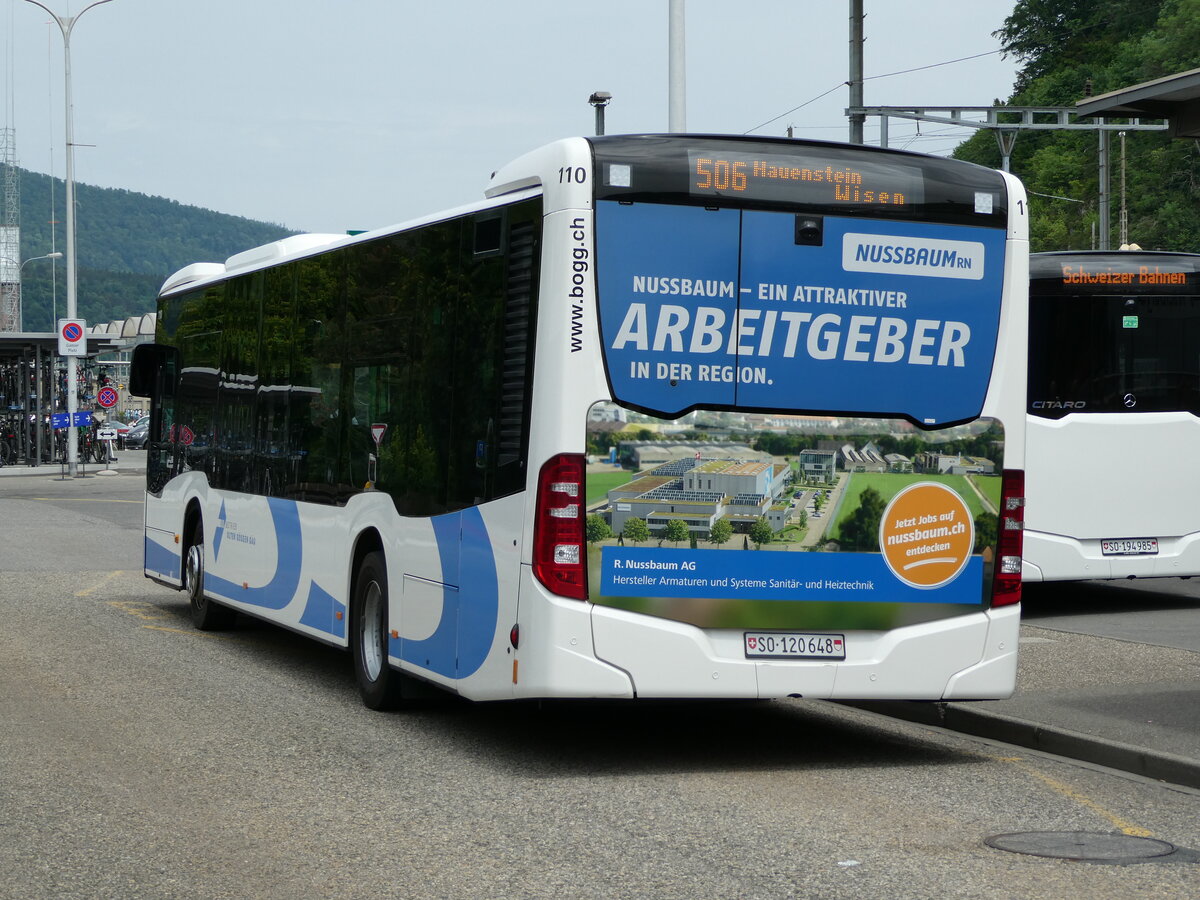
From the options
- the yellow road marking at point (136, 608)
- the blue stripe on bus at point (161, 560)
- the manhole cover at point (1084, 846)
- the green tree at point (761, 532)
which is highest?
the green tree at point (761, 532)

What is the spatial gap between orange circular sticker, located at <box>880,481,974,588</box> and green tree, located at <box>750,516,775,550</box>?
60 cm

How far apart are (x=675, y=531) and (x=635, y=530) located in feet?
0.66

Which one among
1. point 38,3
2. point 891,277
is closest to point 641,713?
point 891,277

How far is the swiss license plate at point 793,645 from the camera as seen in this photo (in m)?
8.55

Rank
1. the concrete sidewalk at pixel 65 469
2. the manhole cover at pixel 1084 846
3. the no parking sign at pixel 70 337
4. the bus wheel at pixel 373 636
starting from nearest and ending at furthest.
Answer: the manhole cover at pixel 1084 846 < the bus wheel at pixel 373 636 < the no parking sign at pixel 70 337 < the concrete sidewalk at pixel 65 469

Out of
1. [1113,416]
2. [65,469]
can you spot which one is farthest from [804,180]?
[65,469]

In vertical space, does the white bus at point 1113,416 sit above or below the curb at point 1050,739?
above

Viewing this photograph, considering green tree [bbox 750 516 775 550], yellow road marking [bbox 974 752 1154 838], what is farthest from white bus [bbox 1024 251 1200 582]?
green tree [bbox 750 516 775 550]

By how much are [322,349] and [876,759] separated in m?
4.78

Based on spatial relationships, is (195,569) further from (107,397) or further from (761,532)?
(107,397)

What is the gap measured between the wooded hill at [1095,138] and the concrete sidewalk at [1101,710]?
53.3 m

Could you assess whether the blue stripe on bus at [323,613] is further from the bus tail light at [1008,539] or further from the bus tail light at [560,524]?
the bus tail light at [1008,539]

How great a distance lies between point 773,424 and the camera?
8.58 meters

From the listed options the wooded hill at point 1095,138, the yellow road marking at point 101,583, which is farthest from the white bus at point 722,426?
the wooded hill at point 1095,138
